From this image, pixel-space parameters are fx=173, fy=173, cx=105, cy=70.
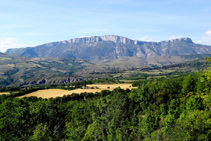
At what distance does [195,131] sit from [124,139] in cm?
1999

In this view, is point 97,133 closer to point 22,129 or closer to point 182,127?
point 22,129

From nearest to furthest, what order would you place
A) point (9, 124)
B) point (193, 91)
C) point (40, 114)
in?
1. point (9, 124)
2. point (40, 114)
3. point (193, 91)

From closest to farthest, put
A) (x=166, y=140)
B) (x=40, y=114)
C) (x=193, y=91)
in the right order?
1. (x=166, y=140)
2. (x=40, y=114)
3. (x=193, y=91)

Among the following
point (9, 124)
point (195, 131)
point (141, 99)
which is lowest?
point (141, 99)

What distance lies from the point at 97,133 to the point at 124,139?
8405mm

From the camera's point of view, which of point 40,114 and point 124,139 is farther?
point 40,114

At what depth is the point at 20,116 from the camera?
147 feet

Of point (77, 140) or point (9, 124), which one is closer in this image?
point (77, 140)

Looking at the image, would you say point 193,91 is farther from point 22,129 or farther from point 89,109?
point 22,129

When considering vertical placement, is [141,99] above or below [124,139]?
below

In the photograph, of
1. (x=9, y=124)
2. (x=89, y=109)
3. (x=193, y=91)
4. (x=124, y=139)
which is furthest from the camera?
(x=193, y=91)

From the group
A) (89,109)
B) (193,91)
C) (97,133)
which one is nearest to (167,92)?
(193,91)

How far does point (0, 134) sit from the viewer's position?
36.8 m

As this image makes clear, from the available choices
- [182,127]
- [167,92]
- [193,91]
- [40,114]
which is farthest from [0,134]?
[193,91]
